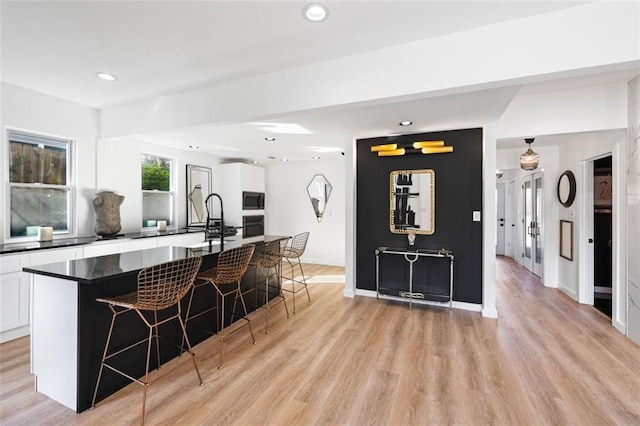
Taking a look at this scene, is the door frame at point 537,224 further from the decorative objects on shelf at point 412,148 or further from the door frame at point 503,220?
the decorative objects on shelf at point 412,148

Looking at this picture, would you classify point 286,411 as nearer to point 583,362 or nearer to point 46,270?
point 46,270

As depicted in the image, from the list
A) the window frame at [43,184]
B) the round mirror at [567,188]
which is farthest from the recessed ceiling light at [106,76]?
the round mirror at [567,188]

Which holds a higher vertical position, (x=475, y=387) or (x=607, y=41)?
(x=607, y=41)

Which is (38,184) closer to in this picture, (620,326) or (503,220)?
(620,326)

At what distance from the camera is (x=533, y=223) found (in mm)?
5918

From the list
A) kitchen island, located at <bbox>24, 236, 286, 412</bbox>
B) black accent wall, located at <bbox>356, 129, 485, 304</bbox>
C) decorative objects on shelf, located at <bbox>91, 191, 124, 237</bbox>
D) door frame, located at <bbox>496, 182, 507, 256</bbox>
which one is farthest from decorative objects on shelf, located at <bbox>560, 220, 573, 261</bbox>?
decorative objects on shelf, located at <bbox>91, 191, 124, 237</bbox>

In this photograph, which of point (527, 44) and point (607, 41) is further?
point (527, 44)

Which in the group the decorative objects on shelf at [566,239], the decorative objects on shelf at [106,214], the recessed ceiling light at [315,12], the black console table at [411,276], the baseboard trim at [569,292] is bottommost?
the baseboard trim at [569,292]

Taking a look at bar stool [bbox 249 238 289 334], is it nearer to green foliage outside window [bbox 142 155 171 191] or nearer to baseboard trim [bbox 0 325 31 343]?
baseboard trim [bbox 0 325 31 343]

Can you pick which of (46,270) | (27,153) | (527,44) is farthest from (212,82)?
(527,44)

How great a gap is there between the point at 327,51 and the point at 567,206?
452 cm

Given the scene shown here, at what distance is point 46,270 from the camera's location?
2035 mm

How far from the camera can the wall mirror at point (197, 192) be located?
19.1ft

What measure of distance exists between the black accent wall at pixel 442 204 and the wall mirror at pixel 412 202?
Answer: 7 centimetres
